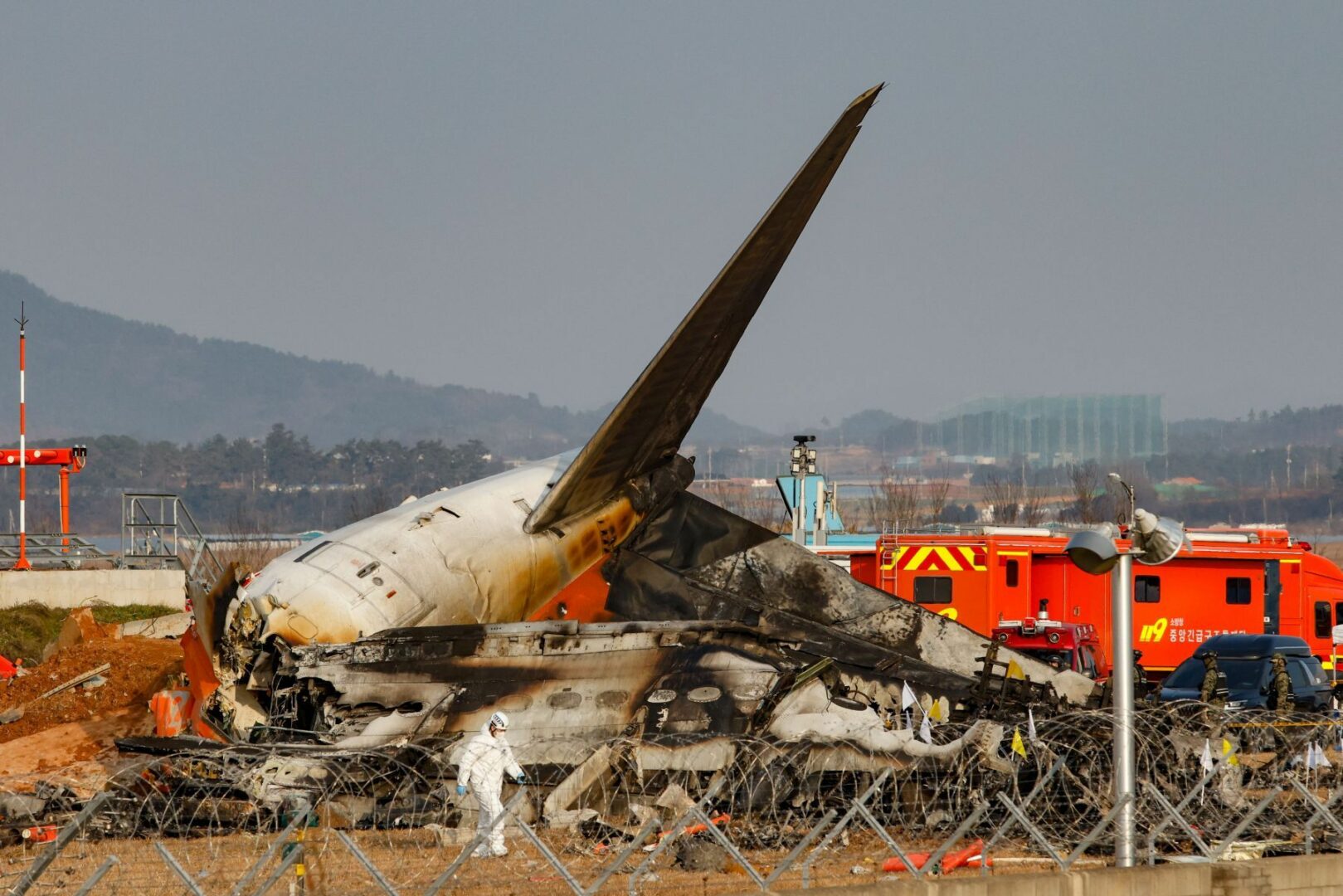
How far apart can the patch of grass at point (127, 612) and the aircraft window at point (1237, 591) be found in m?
27.6

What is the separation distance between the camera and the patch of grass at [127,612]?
43.2 meters

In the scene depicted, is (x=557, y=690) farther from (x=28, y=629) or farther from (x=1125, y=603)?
(x=28, y=629)

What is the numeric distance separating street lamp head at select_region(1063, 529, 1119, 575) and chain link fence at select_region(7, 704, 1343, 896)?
6.71 ft

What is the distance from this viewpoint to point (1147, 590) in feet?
119

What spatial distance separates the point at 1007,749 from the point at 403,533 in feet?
25.5

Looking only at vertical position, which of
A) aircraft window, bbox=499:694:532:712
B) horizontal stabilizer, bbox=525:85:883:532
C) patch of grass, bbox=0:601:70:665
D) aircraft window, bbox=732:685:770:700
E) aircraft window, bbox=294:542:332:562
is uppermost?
horizontal stabilizer, bbox=525:85:883:532

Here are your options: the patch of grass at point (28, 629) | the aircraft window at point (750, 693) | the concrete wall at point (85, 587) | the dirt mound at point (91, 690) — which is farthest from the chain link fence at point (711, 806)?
the concrete wall at point (85, 587)

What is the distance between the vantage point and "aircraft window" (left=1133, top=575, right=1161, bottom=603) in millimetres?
36312

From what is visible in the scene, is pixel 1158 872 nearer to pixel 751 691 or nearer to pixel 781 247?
pixel 751 691

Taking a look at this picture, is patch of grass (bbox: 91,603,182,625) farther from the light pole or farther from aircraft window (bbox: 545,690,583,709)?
the light pole

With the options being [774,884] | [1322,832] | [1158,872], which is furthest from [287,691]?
[1322,832]

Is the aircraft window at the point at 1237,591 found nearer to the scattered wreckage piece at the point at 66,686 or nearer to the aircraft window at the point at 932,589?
the aircraft window at the point at 932,589

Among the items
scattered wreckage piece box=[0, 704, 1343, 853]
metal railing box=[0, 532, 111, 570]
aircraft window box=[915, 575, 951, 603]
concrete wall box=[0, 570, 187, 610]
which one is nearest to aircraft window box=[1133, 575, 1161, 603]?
aircraft window box=[915, 575, 951, 603]

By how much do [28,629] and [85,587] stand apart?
4.46 metres
